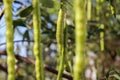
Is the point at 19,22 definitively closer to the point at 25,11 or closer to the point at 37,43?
the point at 25,11

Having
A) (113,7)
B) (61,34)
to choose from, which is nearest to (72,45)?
(113,7)

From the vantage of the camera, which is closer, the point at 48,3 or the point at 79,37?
the point at 79,37

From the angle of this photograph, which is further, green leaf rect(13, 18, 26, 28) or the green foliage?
green leaf rect(13, 18, 26, 28)

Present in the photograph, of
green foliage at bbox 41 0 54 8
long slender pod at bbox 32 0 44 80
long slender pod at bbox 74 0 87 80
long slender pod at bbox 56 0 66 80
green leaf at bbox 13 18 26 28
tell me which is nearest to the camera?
long slender pod at bbox 74 0 87 80

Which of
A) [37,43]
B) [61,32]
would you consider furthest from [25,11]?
[37,43]

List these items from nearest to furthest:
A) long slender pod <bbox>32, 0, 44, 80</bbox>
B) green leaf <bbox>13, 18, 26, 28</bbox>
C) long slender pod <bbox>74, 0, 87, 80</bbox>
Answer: long slender pod <bbox>74, 0, 87, 80</bbox>, long slender pod <bbox>32, 0, 44, 80</bbox>, green leaf <bbox>13, 18, 26, 28</bbox>

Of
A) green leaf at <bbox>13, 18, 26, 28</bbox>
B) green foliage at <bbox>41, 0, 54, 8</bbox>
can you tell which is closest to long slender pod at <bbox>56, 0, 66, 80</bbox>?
green foliage at <bbox>41, 0, 54, 8</bbox>

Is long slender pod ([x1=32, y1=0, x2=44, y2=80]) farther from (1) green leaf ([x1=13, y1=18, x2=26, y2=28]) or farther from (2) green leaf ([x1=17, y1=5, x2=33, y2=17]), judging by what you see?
(1) green leaf ([x1=13, y1=18, x2=26, y2=28])

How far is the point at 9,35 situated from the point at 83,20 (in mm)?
181

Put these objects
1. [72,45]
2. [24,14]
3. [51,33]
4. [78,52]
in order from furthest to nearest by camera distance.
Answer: [72,45]
[51,33]
[24,14]
[78,52]

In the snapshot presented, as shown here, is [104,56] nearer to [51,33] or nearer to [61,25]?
[51,33]

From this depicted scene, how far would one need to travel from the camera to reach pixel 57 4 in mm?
1250

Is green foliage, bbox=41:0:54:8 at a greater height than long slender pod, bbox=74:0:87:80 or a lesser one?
greater

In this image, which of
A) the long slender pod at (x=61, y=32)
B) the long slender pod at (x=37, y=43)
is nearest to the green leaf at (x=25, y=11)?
the long slender pod at (x=61, y=32)
